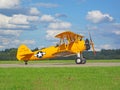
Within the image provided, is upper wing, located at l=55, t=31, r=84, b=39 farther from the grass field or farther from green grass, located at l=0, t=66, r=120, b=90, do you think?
green grass, located at l=0, t=66, r=120, b=90

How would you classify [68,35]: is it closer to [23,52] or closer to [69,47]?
[69,47]

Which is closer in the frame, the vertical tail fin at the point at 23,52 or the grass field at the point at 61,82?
the grass field at the point at 61,82

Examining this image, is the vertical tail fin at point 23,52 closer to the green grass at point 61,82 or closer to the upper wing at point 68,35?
the upper wing at point 68,35

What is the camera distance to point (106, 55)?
83.7 metres

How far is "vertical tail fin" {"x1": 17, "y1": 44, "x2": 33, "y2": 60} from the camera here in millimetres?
47656

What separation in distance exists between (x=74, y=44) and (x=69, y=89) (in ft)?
96.3

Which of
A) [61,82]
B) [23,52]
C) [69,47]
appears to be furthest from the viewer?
[23,52]

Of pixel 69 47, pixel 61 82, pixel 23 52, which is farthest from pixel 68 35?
pixel 61 82

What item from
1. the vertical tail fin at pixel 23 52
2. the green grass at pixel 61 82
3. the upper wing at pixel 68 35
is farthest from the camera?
the vertical tail fin at pixel 23 52

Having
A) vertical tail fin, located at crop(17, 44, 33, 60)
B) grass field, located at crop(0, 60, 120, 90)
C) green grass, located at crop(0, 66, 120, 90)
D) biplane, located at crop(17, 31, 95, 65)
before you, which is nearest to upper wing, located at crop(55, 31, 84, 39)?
biplane, located at crop(17, 31, 95, 65)

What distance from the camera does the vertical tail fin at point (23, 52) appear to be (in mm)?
47656

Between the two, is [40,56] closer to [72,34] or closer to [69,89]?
[72,34]

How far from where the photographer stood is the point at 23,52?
48.2 meters

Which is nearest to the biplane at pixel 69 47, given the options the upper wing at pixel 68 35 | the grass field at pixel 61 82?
the upper wing at pixel 68 35
